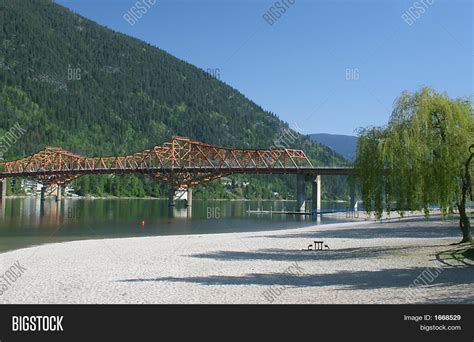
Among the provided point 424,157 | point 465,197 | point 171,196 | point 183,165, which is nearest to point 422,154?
point 424,157

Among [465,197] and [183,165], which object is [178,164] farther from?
[465,197]

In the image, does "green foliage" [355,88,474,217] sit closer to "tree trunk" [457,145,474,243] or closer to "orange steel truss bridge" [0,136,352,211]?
"tree trunk" [457,145,474,243]

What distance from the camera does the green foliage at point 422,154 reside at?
20797mm

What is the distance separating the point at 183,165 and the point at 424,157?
103445 millimetres

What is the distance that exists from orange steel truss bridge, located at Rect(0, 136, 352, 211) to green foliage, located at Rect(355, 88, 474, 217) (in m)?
71.0

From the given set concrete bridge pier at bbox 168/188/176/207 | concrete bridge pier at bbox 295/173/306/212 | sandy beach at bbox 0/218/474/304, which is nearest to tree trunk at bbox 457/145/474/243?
sandy beach at bbox 0/218/474/304

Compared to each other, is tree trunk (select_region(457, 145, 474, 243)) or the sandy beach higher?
tree trunk (select_region(457, 145, 474, 243))

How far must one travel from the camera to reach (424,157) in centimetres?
2108

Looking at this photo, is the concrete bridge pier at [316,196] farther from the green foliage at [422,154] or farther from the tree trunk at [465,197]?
the green foliage at [422,154]

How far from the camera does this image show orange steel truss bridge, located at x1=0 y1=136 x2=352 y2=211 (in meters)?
104

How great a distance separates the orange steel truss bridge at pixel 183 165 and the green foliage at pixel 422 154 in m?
71.0

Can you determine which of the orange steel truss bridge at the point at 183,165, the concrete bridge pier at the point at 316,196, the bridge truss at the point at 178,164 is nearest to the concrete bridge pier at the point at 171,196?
the bridge truss at the point at 178,164

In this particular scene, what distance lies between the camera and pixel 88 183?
180m

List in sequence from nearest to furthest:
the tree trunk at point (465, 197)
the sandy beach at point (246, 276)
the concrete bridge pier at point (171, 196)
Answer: the sandy beach at point (246, 276), the tree trunk at point (465, 197), the concrete bridge pier at point (171, 196)
